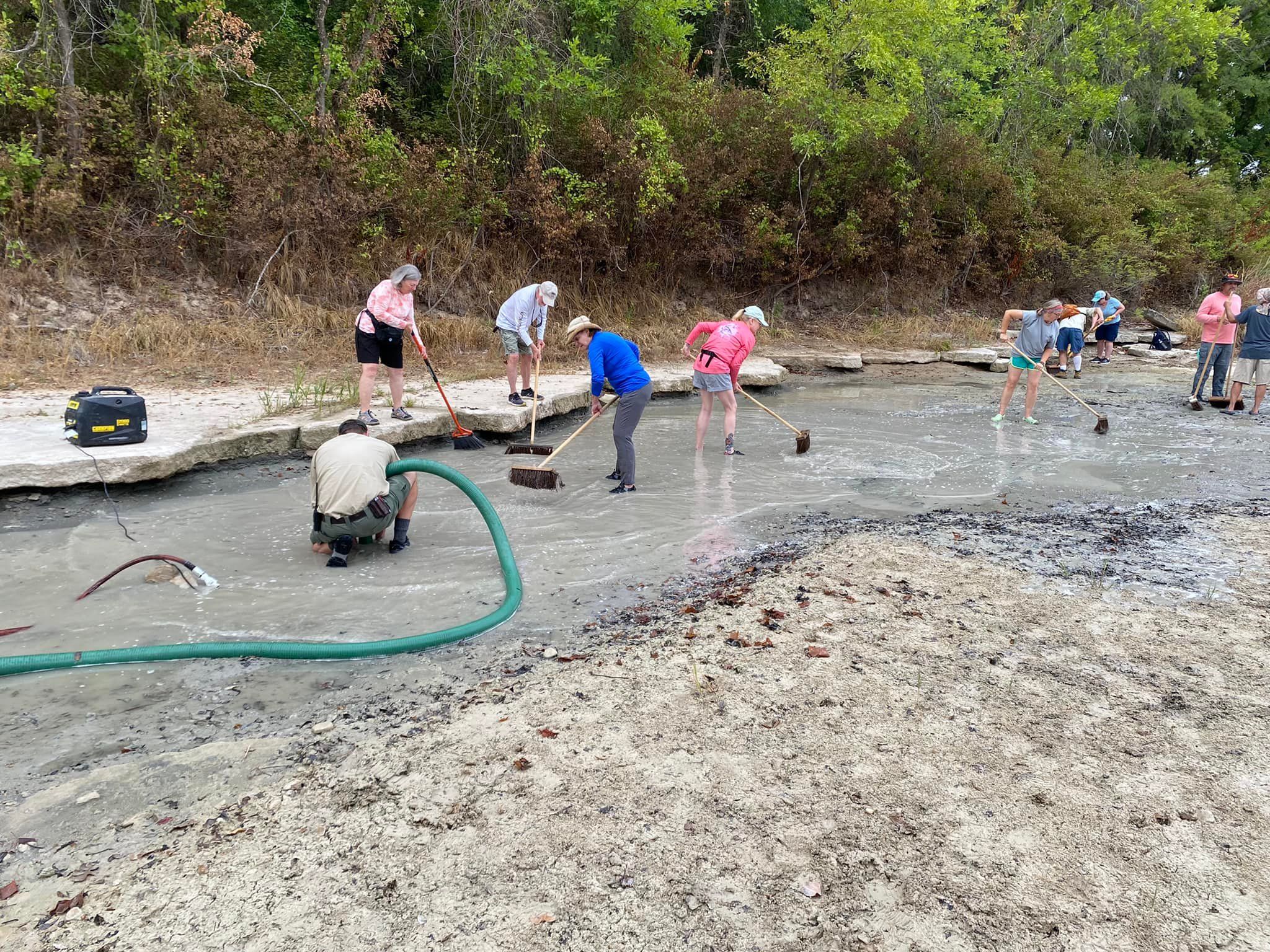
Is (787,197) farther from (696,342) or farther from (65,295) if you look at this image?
(65,295)

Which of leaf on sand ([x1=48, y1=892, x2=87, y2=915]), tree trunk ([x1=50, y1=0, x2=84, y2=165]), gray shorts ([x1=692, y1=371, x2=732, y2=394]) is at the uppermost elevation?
tree trunk ([x1=50, y1=0, x2=84, y2=165])

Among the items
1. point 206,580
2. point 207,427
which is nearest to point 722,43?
point 207,427

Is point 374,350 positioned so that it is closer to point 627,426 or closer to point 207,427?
point 207,427

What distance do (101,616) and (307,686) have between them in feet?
5.21

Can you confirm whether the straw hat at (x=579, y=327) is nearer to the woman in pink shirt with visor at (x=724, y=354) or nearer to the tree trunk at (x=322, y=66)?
the woman in pink shirt with visor at (x=724, y=354)

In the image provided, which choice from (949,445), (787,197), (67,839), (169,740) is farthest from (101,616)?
(787,197)

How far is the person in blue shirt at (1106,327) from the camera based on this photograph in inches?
650

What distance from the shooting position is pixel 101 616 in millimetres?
4625

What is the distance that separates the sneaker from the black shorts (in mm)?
3139

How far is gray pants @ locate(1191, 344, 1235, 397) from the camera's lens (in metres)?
11.8

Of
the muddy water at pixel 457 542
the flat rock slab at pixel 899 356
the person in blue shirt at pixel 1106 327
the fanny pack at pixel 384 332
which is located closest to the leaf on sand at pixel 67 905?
the muddy water at pixel 457 542

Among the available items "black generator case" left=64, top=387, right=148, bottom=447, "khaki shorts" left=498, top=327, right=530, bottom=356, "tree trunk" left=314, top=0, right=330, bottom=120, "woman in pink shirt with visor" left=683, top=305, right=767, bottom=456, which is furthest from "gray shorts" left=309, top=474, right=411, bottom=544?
"tree trunk" left=314, top=0, right=330, bottom=120

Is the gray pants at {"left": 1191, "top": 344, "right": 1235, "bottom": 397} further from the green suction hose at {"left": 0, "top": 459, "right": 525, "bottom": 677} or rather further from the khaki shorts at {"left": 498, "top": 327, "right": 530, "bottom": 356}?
the green suction hose at {"left": 0, "top": 459, "right": 525, "bottom": 677}

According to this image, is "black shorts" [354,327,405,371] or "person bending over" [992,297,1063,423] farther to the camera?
"person bending over" [992,297,1063,423]
